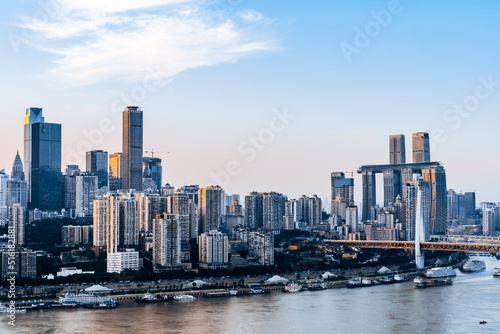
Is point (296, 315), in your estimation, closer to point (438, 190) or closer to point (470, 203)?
point (438, 190)

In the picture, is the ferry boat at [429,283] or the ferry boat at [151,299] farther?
the ferry boat at [429,283]

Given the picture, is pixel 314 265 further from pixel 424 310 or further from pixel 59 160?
pixel 59 160

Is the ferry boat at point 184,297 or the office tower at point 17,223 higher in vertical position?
the office tower at point 17,223

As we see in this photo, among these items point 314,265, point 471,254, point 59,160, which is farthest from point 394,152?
point 314,265

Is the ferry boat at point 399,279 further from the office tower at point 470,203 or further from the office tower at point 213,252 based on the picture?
the office tower at point 470,203

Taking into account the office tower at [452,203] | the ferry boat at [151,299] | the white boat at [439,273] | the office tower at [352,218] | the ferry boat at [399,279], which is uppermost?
the office tower at [452,203]

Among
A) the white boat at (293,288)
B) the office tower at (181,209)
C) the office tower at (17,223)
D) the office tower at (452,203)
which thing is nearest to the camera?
the white boat at (293,288)

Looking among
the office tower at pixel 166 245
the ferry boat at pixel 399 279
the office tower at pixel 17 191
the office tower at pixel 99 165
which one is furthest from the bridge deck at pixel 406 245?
the office tower at pixel 17 191

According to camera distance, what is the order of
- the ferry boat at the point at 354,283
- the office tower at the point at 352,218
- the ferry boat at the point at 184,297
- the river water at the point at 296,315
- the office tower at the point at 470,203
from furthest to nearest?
the office tower at the point at 470,203 < the office tower at the point at 352,218 < the ferry boat at the point at 354,283 < the ferry boat at the point at 184,297 < the river water at the point at 296,315
